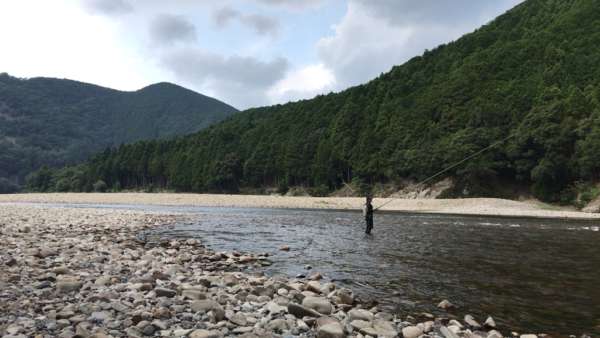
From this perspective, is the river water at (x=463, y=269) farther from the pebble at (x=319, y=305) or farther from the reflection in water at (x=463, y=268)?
the pebble at (x=319, y=305)

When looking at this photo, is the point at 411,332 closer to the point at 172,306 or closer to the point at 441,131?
the point at 172,306

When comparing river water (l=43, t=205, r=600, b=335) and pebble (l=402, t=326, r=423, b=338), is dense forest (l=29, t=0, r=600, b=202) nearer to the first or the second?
river water (l=43, t=205, r=600, b=335)

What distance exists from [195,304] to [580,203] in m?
55.5

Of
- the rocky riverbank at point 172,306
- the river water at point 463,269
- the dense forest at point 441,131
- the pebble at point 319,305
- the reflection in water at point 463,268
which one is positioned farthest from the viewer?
the dense forest at point 441,131

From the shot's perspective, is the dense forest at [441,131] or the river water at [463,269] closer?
the river water at [463,269]

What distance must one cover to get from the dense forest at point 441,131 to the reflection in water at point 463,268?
3653cm

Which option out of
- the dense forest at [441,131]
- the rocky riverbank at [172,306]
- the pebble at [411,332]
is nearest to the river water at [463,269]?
the rocky riverbank at [172,306]

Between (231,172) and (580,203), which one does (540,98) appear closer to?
(580,203)

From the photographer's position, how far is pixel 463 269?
12.3 meters

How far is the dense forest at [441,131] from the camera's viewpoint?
6022 cm

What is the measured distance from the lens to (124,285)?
7875 millimetres

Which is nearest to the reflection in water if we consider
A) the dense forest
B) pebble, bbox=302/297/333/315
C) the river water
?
the river water

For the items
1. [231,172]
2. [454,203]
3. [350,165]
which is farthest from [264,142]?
[454,203]

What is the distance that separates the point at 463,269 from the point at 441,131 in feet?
245
